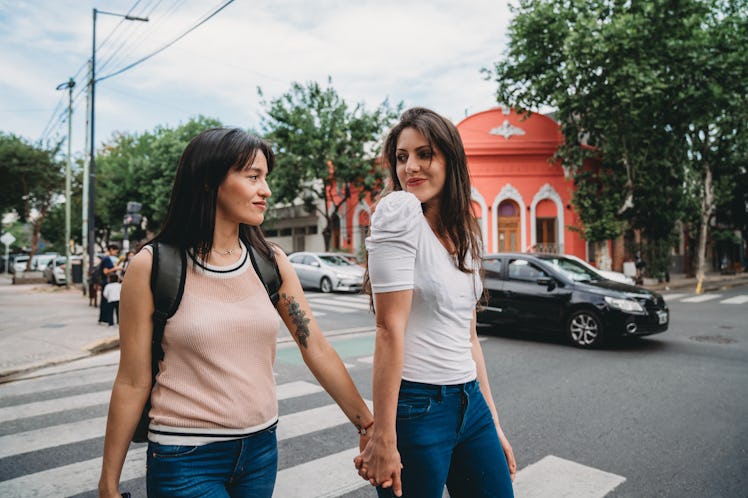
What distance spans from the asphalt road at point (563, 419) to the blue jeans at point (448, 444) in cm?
193

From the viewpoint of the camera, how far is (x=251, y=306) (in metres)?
1.81

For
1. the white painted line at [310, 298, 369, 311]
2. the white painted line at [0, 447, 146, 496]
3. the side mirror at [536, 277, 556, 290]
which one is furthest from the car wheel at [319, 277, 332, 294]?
the white painted line at [0, 447, 146, 496]

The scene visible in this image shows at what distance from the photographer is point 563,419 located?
5102 millimetres

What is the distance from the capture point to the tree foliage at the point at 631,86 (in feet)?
65.3

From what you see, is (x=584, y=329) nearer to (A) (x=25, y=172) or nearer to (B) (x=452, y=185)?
(B) (x=452, y=185)

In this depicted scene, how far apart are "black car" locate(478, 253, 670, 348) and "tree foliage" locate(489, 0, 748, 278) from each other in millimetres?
12844

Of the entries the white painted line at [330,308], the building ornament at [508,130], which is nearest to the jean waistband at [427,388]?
the white painted line at [330,308]

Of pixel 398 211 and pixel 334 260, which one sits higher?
pixel 398 211

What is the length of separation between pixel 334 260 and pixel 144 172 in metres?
22.5

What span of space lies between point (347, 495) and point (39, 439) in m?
2.93

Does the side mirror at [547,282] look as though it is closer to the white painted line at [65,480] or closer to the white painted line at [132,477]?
the white painted line at [132,477]

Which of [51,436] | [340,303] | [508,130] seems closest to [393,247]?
[51,436]

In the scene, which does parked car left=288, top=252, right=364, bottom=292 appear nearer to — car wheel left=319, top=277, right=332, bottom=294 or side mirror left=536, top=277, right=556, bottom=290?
car wheel left=319, top=277, right=332, bottom=294

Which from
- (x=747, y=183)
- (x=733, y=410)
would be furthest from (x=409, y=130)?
(x=747, y=183)
